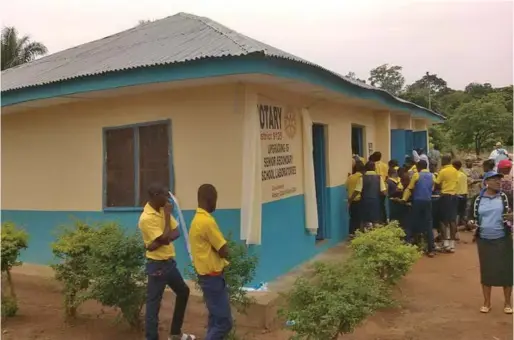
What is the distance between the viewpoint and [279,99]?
22.1 ft

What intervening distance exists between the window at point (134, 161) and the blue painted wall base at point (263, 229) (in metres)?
0.25

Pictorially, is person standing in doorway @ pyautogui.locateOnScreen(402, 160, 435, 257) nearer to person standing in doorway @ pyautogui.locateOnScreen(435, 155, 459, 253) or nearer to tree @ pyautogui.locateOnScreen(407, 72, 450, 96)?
person standing in doorway @ pyautogui.locateOnScreen(435, 155, 459, 253)

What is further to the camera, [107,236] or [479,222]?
[479,222]

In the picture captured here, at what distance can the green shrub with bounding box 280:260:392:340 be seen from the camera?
12.3 feet

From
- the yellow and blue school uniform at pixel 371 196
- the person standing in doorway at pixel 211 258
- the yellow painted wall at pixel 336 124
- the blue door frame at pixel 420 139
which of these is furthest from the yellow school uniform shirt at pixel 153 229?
the blue door frame at pixel 420 139

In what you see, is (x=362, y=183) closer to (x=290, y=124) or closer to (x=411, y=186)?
(x=411, y=186)

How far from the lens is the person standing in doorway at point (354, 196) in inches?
365

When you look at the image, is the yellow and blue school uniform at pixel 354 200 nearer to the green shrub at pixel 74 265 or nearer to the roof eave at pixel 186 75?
the roof eave at pixel 186 75

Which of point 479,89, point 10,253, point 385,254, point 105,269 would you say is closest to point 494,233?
point 385,254

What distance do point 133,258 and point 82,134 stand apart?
115 inches

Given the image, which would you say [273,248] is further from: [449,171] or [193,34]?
[449,171]

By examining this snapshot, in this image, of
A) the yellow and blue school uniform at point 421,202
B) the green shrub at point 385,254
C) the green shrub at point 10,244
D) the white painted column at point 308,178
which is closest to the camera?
the green shrub at point 10,244

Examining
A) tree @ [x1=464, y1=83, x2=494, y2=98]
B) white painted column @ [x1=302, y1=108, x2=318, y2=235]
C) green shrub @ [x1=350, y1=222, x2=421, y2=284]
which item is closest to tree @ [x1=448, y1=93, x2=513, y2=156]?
tree @ [x1=464, y1=83, x2=494, y2=98]

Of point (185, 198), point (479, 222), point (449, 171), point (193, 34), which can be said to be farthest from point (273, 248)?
point (449, 171)
